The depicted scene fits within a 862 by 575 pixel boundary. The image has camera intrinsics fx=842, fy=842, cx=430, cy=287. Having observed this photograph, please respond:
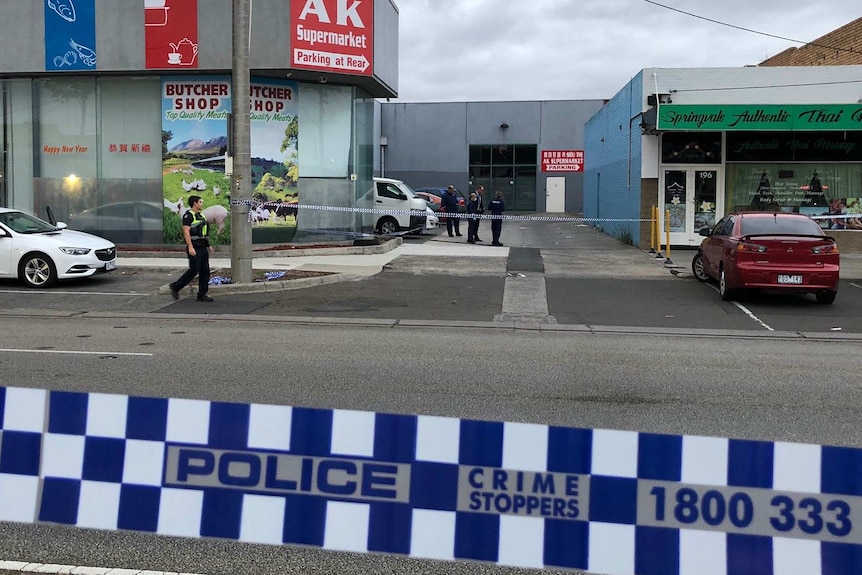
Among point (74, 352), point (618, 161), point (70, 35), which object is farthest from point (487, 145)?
point (74, 352)

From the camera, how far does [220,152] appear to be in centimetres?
2075

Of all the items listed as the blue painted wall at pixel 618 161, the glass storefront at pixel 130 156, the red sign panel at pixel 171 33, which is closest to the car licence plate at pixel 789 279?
the blue painted wall at pixel 618 161

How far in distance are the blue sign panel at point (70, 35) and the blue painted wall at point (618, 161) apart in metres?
13.7

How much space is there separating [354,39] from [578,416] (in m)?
15.7

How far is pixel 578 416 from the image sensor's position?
6.69 meters

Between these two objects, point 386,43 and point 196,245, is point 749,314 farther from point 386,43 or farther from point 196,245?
point 386,43

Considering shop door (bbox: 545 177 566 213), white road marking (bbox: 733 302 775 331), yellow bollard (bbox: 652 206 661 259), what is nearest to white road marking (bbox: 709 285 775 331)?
white road marking (bbox: 733 302 775 331)

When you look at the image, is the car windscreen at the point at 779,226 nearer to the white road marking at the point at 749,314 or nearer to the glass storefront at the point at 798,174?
the white road marking at the point at 749,314

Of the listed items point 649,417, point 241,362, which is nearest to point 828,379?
point 649,417

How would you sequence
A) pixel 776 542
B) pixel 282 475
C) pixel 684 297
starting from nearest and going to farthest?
1. pixel 776 542
2. pixel 282 475
3. pixel 684 297

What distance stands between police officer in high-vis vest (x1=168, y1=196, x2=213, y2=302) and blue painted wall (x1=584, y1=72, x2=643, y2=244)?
1278cm

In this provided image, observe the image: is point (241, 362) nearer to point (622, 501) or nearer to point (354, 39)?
point (622, 501)

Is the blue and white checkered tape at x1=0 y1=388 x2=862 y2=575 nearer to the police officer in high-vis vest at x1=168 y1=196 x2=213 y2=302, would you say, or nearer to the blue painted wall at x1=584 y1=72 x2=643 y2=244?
the police officer in high-vis vest at x1=168 y1=196 x2=213 y2=302

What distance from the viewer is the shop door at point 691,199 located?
21.9m
